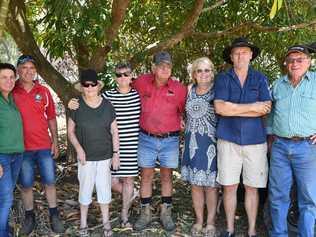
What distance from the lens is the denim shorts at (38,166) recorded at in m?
4.91

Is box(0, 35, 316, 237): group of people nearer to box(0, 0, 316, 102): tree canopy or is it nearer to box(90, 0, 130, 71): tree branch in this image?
box(0, 0, 316, 102): tree canopy

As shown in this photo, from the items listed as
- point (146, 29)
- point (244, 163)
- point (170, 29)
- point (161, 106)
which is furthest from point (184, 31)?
point (244, 163)

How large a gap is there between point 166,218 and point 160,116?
1142mm

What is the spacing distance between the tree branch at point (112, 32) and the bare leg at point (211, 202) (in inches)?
83.3

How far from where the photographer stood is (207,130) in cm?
489

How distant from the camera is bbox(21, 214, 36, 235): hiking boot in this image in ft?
16.6

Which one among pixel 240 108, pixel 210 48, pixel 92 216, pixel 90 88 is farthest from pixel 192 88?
pixel 210 48

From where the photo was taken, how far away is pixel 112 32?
19.2ft

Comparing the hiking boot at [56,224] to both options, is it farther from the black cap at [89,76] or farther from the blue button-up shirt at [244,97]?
the blue button-up shirt at [244,97]

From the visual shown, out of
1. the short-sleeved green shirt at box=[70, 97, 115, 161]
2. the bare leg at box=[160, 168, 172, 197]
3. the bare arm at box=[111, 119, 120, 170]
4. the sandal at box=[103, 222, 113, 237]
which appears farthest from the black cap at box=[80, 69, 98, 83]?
the sandal at box=[103, 222, 113, 237]

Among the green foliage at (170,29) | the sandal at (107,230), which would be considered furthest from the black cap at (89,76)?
the sandal at (107,230)

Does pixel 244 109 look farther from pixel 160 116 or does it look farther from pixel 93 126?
pixel 93 126

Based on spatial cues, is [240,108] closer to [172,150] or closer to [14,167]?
[172,150]

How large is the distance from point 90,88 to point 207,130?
1210mm
